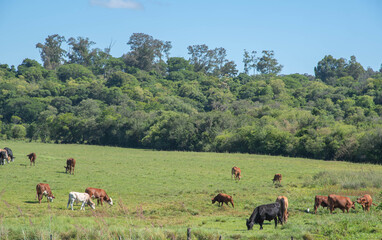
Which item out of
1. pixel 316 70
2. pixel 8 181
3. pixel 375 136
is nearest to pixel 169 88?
pixel 316 70

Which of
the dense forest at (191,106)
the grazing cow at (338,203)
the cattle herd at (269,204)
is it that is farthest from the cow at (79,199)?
the dense forest at (191,106)

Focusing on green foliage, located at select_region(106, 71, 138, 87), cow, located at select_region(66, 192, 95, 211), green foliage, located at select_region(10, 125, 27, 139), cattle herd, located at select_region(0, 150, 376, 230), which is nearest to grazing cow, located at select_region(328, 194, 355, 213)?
cattle herd, located at select_region(0, 150, 376, 230)

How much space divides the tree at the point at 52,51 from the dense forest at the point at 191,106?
1.46 ft

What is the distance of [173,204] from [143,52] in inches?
6617

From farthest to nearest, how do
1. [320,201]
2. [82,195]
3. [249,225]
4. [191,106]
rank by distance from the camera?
[191,106], [82,195], [320,201], [249,225]

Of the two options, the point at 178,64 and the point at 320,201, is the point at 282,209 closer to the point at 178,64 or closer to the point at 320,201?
the point at 320,201

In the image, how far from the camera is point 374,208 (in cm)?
1962

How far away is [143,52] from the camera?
609 feet

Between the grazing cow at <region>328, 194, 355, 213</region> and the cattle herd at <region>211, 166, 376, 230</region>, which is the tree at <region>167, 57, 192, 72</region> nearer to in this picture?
the cattle herd at <region>211, 166, 376, 230</region>

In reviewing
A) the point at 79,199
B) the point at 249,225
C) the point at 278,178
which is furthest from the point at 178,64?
the point at 249,225

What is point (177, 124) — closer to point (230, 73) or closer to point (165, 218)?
point (165, 218)

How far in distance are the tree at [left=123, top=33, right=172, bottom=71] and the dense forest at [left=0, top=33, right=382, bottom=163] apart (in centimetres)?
43

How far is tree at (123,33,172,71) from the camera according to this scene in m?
183

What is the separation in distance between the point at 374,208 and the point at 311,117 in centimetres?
4829
